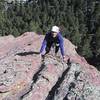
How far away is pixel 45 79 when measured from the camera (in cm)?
1683

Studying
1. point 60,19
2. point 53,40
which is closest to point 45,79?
point 53,40

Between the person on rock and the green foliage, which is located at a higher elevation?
the person on rock

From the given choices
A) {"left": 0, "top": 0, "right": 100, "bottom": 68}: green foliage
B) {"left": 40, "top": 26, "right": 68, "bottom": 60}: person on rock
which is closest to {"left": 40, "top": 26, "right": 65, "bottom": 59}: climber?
{"left": 40, "top": 26, "right": 68, "bottom": 60}: person on rock

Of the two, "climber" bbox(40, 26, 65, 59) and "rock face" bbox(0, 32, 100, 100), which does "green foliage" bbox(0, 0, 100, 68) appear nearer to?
"climber" bbox(40, 26, 65, 59)

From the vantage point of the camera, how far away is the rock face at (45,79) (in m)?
15.0

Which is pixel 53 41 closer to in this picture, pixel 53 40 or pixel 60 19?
pixel 53 40

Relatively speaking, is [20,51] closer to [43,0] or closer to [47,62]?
[47,62]

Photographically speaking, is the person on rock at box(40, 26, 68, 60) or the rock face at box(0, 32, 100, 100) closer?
the rock face at box(0, 32, 100, 100)

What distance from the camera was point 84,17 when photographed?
12488 cm

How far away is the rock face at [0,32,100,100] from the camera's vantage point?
1501 centimetres

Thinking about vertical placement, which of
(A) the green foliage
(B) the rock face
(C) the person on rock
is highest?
(C) the person on rock

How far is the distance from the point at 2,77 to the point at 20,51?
18.4 feet

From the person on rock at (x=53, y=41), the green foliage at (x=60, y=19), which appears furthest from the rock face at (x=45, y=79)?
the green foliage at (x=60, y=19)

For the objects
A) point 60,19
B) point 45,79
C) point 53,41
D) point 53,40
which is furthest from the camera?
point 60,19
